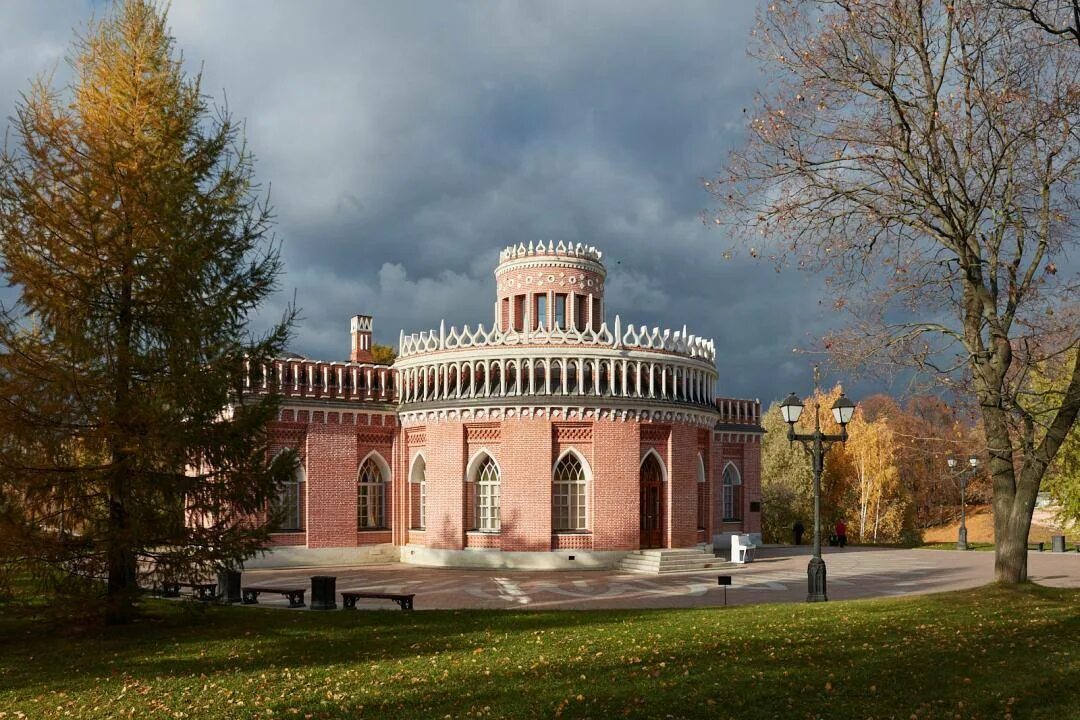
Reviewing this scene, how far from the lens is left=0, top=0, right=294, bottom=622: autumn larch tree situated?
46.8 ft

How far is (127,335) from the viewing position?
15156 millimetres

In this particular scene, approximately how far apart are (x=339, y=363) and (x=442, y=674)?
70.8 feet

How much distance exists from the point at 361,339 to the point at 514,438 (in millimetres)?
9852

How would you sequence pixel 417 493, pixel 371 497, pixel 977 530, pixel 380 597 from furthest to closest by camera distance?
pixel 977 530 < pixel 417 493 < pixel 371 497 < pixel 380 597

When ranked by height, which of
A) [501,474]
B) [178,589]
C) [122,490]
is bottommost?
[178,589]

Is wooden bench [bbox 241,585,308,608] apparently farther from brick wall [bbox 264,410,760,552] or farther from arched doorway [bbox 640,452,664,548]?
arched doorway [bbox 640,452,664,548]

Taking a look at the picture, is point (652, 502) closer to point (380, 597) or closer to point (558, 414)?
point (558, 414)

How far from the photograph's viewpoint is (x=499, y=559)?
28453 mm

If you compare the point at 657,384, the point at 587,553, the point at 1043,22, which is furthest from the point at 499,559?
the point at 1043,22

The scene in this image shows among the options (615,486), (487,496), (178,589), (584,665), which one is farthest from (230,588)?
(615,486)

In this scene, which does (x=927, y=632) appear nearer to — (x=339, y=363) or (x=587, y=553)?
(x=587, y=553)

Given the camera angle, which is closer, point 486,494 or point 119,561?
point 119,561

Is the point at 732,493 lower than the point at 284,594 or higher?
higher

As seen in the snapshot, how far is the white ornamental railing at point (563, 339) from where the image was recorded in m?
29.0
